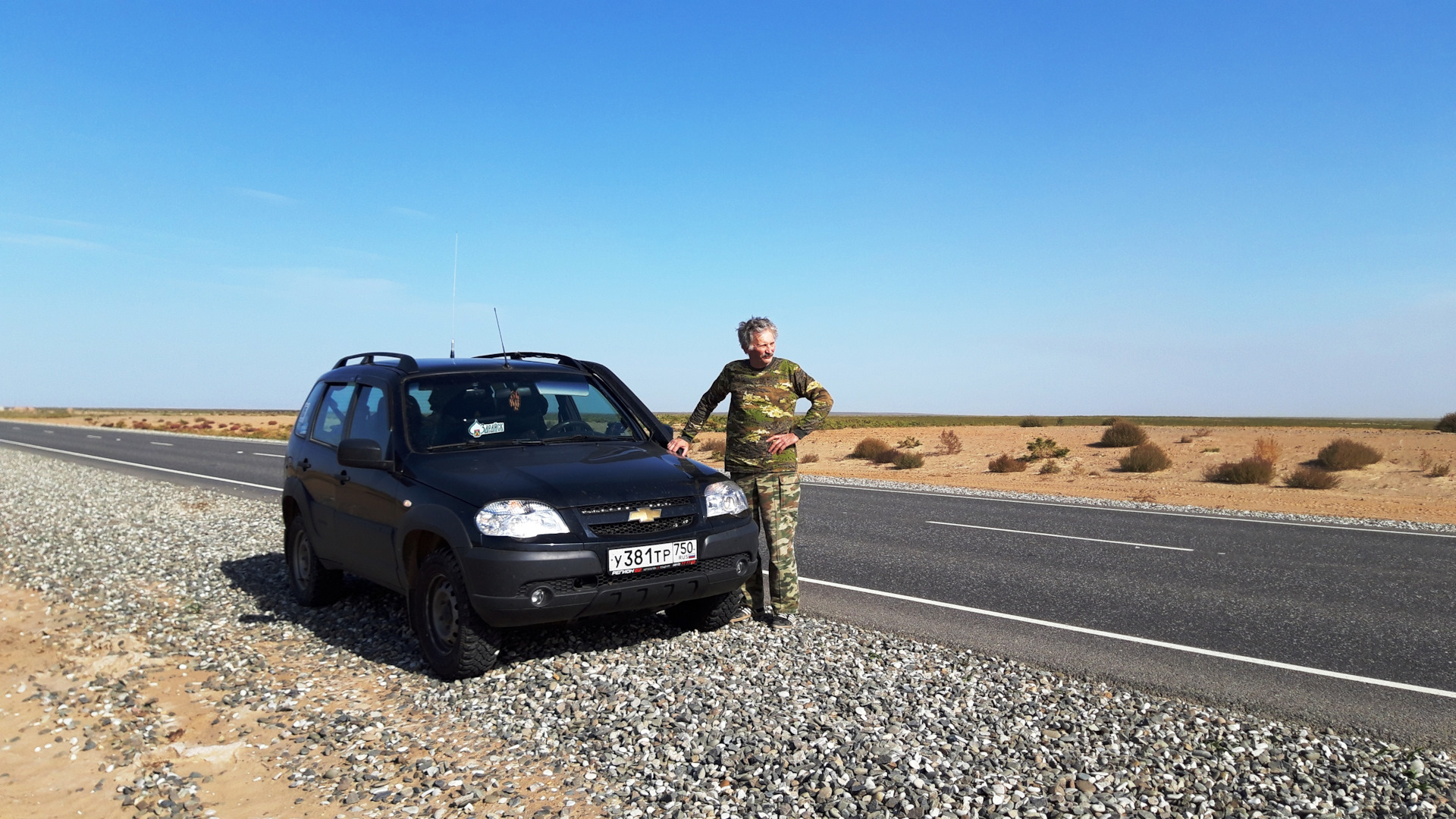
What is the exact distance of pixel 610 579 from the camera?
16.5ft

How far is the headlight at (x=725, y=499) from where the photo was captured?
560 cm

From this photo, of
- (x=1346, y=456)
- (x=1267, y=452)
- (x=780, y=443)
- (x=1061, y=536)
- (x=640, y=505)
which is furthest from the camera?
(x=1267, y=452)

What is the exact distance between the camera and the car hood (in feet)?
16.8

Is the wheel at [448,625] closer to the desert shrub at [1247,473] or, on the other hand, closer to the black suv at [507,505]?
the black suv at [507,505]

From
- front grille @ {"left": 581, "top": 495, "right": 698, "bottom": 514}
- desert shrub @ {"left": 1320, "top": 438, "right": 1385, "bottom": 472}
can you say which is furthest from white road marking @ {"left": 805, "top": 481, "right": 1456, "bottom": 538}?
desert shrub @ {"left": 1320, "top": 438, "right": 1385, "bottom": 472}

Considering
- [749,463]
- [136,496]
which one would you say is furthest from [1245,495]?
[136,496]

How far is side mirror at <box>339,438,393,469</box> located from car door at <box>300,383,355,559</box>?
2.92 ft

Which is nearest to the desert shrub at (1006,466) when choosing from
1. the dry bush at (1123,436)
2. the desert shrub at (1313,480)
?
the desert shrub at (1313,480)

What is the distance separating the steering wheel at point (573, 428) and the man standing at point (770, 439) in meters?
0.58

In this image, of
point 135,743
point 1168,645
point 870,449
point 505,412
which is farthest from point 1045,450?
point 135,743

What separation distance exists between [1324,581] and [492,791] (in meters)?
8.12

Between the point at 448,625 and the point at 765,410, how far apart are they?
247cm

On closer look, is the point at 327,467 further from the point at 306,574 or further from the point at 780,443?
the point at 780,443

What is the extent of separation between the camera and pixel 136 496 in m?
15.6
